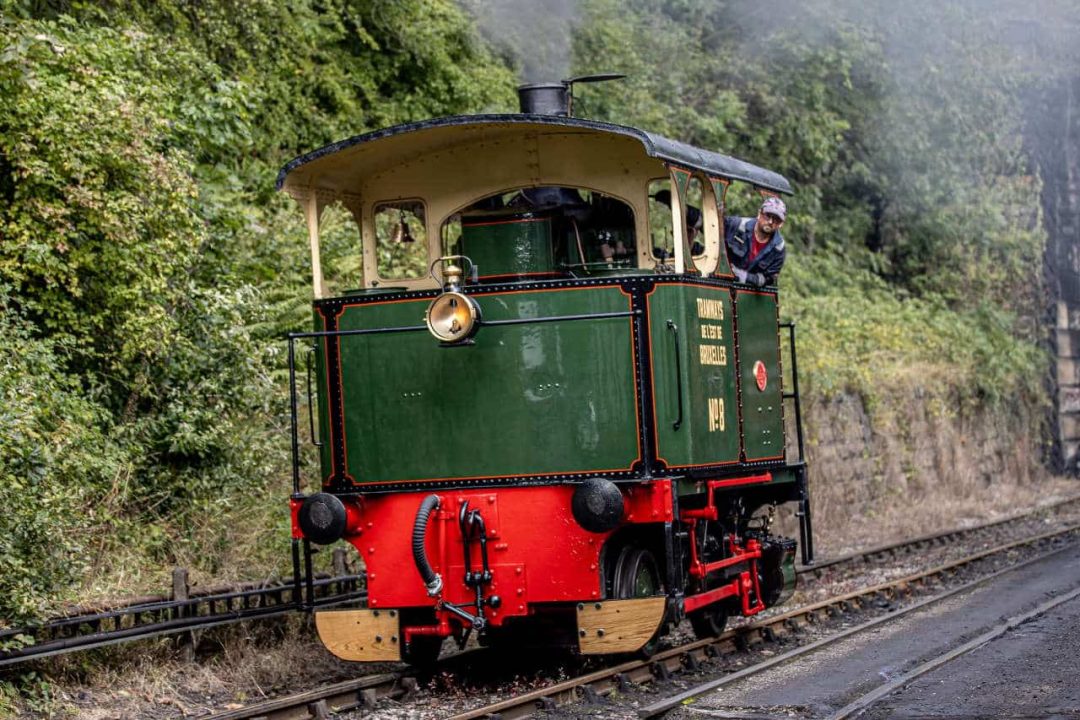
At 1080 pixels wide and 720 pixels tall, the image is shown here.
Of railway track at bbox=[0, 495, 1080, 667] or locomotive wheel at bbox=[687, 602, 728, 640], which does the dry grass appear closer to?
railway track at bbox=[0, 495, 1080, 667]

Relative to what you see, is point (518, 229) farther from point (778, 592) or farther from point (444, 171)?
point (778, 592)

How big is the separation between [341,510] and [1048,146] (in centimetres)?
2155

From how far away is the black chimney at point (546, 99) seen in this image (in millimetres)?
9711

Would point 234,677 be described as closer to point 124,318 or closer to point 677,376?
point 124,318

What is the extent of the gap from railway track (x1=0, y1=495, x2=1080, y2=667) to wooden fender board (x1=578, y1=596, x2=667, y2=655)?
6.14 feet

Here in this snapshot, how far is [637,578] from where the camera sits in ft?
29.4

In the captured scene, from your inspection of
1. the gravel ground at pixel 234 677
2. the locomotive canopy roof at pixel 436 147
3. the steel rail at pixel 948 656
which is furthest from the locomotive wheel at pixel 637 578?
the locomotive canopy roof at pixel 436 147

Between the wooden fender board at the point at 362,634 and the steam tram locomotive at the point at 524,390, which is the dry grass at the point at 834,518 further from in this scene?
the steam tram locomotive at the point at 524,390

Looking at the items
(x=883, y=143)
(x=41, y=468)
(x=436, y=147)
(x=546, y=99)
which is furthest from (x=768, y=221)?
(x=883, y=143)

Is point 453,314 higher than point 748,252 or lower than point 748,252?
lower

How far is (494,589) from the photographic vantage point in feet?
27.8

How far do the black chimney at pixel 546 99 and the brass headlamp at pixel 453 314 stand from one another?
1.87 m

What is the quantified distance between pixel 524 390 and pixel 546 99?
226cm

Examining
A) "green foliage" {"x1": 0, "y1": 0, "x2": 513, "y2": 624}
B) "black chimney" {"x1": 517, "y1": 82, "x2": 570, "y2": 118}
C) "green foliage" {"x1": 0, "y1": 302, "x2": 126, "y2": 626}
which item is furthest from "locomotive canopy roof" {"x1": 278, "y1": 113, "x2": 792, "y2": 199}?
"green foliage" {"x1": 0, "y1": 302, "x2": 126, "y2": 626}
